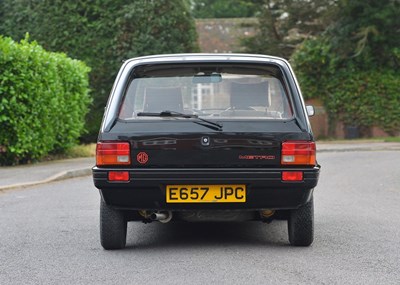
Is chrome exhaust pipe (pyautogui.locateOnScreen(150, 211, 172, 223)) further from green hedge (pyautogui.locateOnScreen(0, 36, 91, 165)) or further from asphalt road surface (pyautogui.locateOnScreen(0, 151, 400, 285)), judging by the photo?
green hedge (pyautogui.locateOnScreen(0, 36, 91, 165))

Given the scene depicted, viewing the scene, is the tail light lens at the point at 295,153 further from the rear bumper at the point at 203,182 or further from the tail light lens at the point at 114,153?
the tail light lens at the point at 114,153

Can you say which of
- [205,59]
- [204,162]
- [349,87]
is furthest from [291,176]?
[349,87]

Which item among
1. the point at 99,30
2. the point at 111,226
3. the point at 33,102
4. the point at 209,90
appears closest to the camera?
the point at 111,226

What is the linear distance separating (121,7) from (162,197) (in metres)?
24.5

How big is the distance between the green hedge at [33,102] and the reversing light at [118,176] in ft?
33.2

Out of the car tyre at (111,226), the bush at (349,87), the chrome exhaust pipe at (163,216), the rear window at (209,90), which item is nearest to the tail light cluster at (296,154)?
the rear window at (209,90)

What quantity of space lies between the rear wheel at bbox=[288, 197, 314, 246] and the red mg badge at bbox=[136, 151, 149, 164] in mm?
1367

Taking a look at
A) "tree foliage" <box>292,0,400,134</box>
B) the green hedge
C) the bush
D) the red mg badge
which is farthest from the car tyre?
the bush

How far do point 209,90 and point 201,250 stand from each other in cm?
141

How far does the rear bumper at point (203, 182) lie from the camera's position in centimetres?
696

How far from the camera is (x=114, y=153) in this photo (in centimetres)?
704

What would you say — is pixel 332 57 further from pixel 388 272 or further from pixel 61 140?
pixel 388 272

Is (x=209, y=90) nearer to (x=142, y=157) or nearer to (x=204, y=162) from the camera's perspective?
(x=204, y=162)

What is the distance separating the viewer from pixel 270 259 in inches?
271
